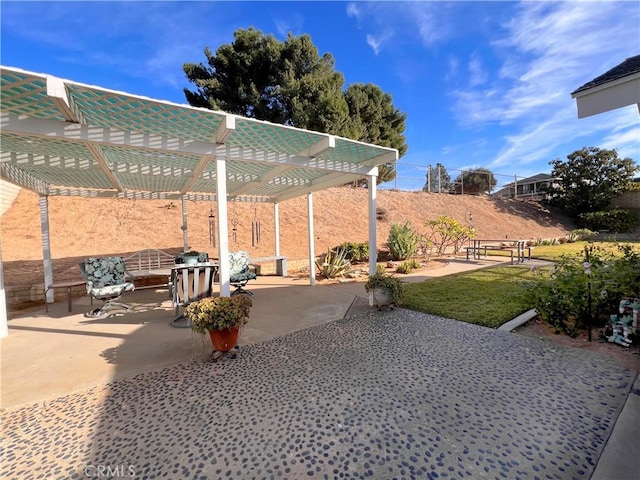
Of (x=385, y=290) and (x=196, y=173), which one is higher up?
(x=196, y=173)

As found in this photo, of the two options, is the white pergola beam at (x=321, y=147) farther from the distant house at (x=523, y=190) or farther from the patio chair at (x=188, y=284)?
the distant house at (x=523, y=190)

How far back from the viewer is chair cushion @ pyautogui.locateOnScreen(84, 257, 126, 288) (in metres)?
4.89

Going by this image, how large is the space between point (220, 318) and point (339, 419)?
1565mm

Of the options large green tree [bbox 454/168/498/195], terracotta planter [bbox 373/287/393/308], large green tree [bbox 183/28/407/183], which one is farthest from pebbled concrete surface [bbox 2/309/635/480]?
large green tree [bbox 454/168/498/195]

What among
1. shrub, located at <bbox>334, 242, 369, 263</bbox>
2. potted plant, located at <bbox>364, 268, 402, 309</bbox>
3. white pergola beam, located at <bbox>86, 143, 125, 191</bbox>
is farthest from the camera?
shrub, located at <bbox>334, 242, 369, 263</bbox>

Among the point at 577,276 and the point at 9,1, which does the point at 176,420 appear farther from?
the point at 9,1

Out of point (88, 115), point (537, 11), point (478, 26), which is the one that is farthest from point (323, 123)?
point (88, 115)

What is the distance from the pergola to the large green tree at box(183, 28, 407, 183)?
864cm

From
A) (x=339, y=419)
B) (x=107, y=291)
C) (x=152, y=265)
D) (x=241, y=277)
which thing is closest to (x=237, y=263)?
(x=241, y=277)

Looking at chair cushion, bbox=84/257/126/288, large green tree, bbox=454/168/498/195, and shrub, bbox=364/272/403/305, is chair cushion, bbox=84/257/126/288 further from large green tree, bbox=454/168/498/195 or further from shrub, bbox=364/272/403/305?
large green tree, bbox=454/168/498/195

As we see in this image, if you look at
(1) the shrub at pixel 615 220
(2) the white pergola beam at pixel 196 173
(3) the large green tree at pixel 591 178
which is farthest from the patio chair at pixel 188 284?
(3) the large green tree at pixel 591 178

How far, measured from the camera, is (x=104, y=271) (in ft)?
16.7

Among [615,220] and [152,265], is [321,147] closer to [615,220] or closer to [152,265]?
[152,265]

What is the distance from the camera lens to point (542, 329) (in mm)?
3740
